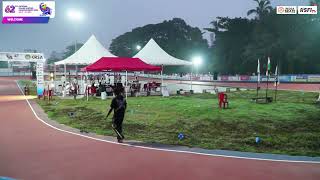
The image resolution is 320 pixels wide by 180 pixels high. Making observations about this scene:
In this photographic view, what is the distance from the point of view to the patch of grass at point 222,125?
11.3 metres

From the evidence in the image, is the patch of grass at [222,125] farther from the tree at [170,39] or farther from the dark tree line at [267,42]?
the tree at [170,39]

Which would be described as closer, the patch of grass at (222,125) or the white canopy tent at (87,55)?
the patch of grass at (222,125)

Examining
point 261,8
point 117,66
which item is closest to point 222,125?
point 117,66

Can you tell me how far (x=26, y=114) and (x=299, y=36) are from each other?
51.2m

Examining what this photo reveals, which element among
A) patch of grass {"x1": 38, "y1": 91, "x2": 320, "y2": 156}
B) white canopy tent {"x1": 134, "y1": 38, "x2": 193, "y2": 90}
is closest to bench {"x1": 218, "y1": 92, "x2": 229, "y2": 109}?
patch of grass {"x1": 38, "y1": 91, "x2": 320, "y2": 156}

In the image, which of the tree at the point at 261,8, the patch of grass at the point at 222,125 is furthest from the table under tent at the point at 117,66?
the tree at the point at 261,8

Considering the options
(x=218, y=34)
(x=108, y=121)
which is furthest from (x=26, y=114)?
(x=218, y=34)

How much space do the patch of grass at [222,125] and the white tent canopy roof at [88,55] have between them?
39.2ft

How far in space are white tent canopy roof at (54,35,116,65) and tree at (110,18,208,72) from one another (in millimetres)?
55919

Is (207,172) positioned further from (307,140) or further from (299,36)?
(299,36)

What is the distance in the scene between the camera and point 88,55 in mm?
32875

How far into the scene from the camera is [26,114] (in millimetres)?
19797

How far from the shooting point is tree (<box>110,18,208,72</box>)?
92.8 metres

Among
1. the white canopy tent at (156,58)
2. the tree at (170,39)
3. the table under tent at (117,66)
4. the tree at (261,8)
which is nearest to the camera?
the table under tent at (117,66)
